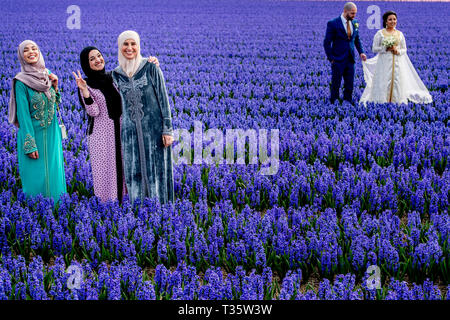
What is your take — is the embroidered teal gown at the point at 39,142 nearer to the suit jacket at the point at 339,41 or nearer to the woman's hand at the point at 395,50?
the suit jacket at the point at 339,41

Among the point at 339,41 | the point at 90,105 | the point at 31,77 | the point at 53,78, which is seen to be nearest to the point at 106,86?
the point at 90,105

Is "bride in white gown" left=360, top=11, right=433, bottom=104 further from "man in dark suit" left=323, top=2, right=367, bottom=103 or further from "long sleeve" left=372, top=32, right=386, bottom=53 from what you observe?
"man in dark suit" left=323, top=2, right=367, bottom=103

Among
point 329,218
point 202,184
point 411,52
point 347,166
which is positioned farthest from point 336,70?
point 411,52

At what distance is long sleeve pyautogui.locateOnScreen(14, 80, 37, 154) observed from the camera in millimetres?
4809

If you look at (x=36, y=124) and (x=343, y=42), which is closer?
(x=36, y=124)

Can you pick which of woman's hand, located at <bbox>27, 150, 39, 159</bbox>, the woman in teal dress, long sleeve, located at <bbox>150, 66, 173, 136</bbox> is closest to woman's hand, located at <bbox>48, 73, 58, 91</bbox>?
the woman in teal dress

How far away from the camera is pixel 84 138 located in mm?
7453

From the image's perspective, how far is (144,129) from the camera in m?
4.85

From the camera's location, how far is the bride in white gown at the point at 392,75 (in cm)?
910

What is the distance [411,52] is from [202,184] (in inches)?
533

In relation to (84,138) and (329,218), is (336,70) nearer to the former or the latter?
(84,138)

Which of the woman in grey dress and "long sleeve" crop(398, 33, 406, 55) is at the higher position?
"long sleeve" crop(398, 33, 406, 55)

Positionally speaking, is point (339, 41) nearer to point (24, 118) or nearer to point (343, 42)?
point (343, 42)

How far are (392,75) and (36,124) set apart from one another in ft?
21.7
